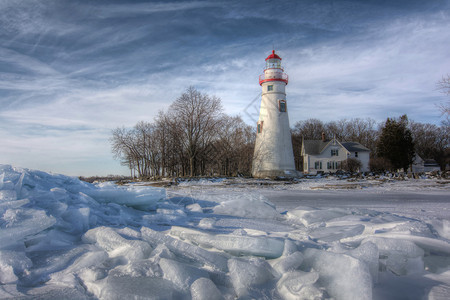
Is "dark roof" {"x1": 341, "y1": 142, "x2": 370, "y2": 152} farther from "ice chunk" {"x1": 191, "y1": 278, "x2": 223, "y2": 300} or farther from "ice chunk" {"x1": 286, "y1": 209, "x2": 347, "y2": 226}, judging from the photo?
"ice chunk" {"x1": 191, "y1": 278, "x2": 223, "y2": 300}

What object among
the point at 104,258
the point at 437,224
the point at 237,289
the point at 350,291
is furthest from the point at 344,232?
the point at 104,258

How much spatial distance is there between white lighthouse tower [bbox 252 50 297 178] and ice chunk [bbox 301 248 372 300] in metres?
22.9

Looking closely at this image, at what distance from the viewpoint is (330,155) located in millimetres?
39812

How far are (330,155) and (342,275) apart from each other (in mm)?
40031

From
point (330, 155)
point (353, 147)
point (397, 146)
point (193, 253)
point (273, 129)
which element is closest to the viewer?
point (193, 253)

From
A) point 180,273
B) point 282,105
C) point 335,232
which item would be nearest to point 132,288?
point 180,273

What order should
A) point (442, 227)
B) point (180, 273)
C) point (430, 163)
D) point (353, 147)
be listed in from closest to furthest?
point (180, 273), point (442, 227), point (353, 147), point (430, 163)

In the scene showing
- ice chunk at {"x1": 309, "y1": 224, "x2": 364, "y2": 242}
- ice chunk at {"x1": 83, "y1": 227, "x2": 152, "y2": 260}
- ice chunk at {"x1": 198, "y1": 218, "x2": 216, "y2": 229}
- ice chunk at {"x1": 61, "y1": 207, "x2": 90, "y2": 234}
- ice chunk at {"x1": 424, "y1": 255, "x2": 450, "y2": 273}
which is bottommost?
ice chunk at {"x1": 424, "y1": 255, "x2": 450, "y2": 273}

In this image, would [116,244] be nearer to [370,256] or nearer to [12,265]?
[12,265]

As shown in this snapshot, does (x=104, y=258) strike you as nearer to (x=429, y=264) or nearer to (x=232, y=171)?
(x=429, y=264)

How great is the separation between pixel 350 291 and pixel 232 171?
86.4ft

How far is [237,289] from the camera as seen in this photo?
1927 millimetres

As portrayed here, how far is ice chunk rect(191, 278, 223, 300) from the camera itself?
5.88ft

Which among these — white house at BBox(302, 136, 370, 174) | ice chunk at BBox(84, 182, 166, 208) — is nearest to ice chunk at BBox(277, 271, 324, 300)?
ice chunk at BBox(84, 182, 166, 208)
